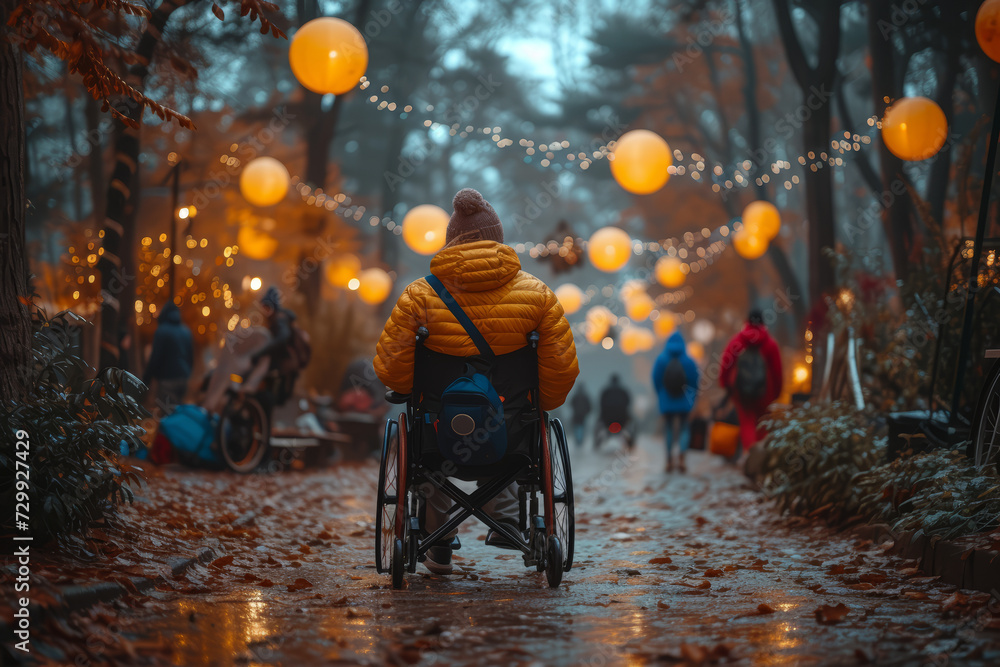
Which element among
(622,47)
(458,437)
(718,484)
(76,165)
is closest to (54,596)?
(458,437)

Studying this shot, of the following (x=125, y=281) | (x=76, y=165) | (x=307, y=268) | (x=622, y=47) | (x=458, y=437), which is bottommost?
(x=458, y=437)

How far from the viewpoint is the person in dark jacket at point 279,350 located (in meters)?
11.4

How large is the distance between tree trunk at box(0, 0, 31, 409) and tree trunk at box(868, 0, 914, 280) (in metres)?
8.85

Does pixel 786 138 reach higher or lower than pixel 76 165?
higher

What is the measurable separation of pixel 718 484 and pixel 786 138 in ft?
51.7

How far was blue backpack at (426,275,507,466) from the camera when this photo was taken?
4660mm

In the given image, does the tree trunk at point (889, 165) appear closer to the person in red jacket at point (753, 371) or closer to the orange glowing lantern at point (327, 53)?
the person in red jacket at point (753, 371)

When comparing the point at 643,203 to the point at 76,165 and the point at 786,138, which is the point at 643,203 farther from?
the point at 76,165

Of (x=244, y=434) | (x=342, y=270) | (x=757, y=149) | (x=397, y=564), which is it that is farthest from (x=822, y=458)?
(x=342, y=270)

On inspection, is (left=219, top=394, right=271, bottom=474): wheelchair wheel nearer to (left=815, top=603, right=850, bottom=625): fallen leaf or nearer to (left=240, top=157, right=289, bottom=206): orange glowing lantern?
(left=240, top=157, right=289, bottom=206): orange glowing lantern

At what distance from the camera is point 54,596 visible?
3592 millimetres

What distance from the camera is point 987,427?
536cm

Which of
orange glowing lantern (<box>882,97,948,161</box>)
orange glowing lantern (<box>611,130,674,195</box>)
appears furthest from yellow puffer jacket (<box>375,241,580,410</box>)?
orange glowing lantern (<box>611,130,674,195</box>)

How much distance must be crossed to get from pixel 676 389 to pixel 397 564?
30.0 feet
